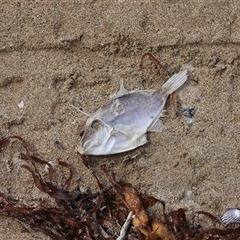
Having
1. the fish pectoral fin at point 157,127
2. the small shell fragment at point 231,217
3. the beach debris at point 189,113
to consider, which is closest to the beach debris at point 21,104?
the fish pectoral fin at point 157,127

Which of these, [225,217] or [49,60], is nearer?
[225,217]

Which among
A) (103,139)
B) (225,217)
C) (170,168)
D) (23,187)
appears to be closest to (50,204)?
(23,187)

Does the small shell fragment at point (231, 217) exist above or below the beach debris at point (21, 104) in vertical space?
below

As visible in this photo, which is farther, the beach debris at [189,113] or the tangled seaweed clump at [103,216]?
the beach debris at [189,113]

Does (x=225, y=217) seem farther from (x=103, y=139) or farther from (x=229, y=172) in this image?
(x=103, y=139)

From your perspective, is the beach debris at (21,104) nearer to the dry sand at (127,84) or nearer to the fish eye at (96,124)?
the dry sand at (127,84)

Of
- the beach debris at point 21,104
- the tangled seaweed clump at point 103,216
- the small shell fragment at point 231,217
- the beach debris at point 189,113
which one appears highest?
the beach debris at point 21,104

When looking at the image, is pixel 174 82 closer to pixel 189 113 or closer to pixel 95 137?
pixel 189 113
